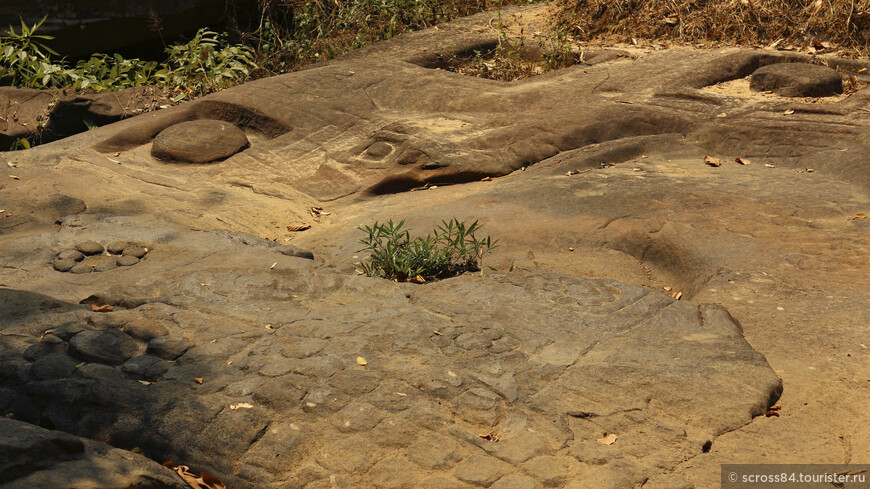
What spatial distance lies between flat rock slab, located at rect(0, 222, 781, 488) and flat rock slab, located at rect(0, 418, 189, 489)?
0.27 meters

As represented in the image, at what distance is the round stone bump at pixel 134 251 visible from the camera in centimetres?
391

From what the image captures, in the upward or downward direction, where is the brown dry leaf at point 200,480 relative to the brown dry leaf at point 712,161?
upward

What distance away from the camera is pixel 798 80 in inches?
229

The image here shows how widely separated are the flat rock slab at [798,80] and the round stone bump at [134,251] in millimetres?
4784

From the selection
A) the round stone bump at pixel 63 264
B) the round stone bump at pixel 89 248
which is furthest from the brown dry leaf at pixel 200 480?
the round stone bump at pixel 89 248

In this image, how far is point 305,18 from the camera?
9.44 meters

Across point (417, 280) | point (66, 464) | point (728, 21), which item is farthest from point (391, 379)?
point (728, 21)

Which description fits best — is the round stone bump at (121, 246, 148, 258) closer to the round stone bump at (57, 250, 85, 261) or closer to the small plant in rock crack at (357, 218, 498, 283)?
the round stone bump at (57, 250, 85, 261)

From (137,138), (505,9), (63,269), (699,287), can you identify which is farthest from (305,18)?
(699,287)

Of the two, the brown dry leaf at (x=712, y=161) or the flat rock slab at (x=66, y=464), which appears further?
the brown dry leaf at (x=712, y=161)

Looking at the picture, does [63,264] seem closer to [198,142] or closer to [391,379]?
[391,379]

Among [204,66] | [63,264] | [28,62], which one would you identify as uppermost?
[28,62]

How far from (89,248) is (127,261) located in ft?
0.83

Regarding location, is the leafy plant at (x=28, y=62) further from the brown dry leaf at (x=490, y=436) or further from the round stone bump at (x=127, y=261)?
the brown dry leaf at (x=490, y=436)
